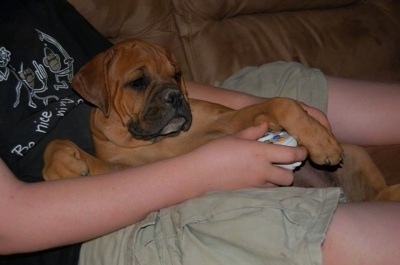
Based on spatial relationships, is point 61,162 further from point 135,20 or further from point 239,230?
point 135,20

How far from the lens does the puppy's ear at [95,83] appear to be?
1.61m

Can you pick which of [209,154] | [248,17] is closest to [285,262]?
[209,154]

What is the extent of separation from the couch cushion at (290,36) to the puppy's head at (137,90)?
479 millimetres

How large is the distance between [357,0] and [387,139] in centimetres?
102

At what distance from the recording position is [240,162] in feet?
4.35

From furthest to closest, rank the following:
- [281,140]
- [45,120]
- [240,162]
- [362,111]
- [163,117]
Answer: [362,111], [163,117], [45,120], [281,140], [240,162]

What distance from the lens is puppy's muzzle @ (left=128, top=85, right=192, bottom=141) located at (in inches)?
65.4

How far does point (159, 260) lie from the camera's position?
3.98 ft

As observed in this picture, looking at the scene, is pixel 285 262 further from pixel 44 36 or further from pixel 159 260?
pixel 44 36

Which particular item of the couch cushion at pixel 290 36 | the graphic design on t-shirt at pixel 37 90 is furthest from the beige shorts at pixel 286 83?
the graphic design on t-shirt at pixel 37 90

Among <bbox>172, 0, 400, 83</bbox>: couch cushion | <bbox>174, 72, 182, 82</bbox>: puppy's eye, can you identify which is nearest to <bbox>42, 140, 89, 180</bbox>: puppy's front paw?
<bbox>174, 72, 182, 82</bbox>: puppy's eye

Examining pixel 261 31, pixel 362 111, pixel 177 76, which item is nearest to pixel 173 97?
pixel 177 76

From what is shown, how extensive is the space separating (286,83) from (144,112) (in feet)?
1.52

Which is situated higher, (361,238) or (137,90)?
(137,90)
